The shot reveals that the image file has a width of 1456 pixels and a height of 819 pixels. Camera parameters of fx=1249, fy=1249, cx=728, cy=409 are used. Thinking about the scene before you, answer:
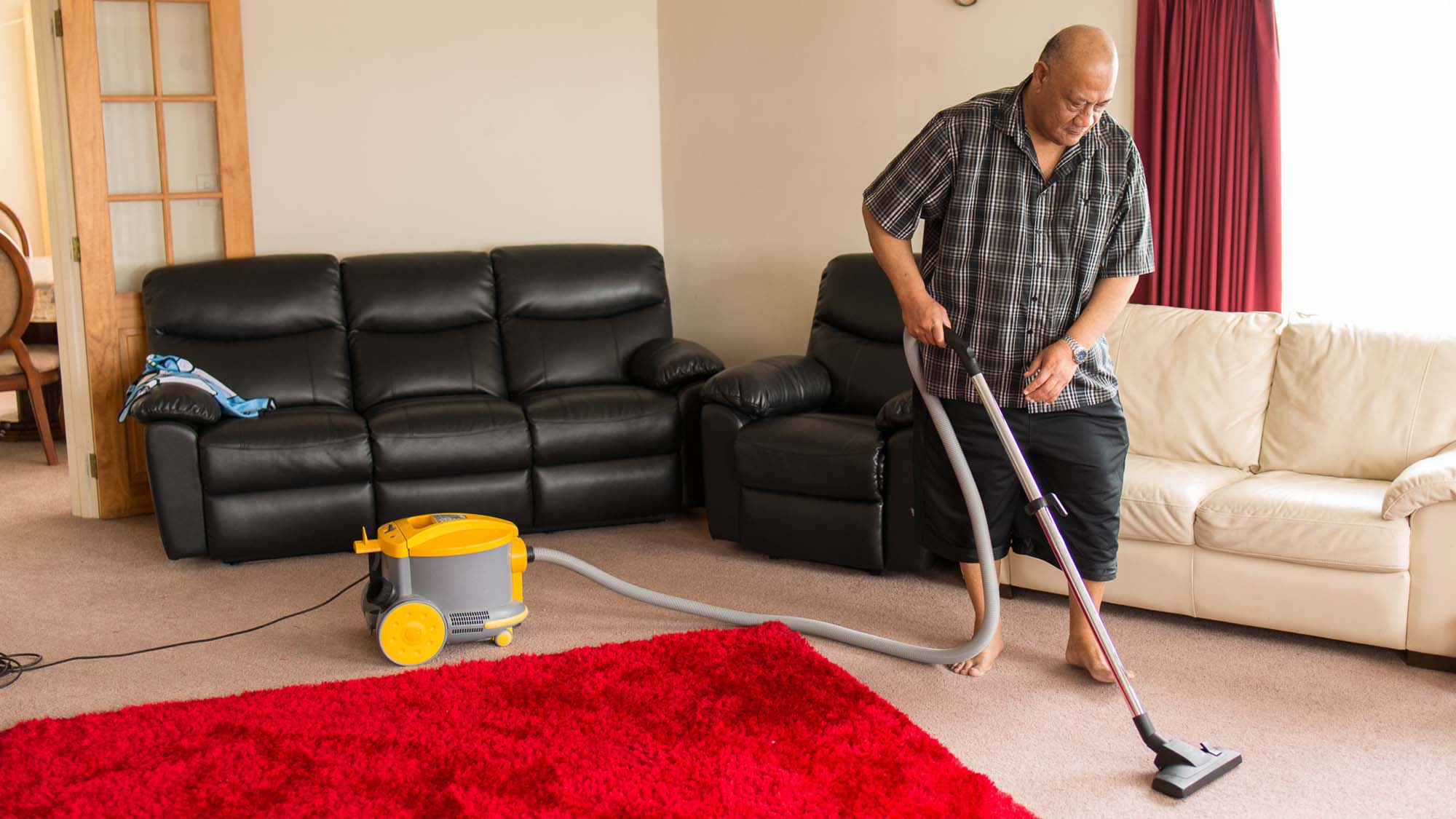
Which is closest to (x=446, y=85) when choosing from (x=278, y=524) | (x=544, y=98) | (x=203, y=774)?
(x=544, y=98)

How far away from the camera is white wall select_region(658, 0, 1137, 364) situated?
14.0 feet

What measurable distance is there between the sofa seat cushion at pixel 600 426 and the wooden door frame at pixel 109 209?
1456 millimetres

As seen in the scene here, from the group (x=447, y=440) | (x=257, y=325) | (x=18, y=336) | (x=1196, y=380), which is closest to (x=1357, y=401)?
(x=1196, y=380)

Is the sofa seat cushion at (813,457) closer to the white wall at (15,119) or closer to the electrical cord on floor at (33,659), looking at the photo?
the electrical cord on floor at (33,659)

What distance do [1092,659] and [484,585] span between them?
4.80 ft

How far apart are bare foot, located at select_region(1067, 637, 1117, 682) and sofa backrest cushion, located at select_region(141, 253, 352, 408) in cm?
271

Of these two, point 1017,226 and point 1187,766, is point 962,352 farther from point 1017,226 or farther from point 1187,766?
point 1187,766

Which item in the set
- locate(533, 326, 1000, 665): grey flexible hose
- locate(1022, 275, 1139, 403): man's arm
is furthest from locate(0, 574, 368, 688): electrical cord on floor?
locate(1022, 275, 1139, 403): man's arm

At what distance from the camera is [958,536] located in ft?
9.57

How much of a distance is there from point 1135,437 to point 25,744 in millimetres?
2915

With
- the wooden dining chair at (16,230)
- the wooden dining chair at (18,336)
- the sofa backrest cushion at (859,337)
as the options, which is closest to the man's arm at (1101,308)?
the sofa backrest cushion at (859,337)

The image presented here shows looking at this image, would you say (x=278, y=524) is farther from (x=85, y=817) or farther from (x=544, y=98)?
(x=544, y=98)

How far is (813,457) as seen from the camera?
372cm

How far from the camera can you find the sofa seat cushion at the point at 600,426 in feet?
13.6
